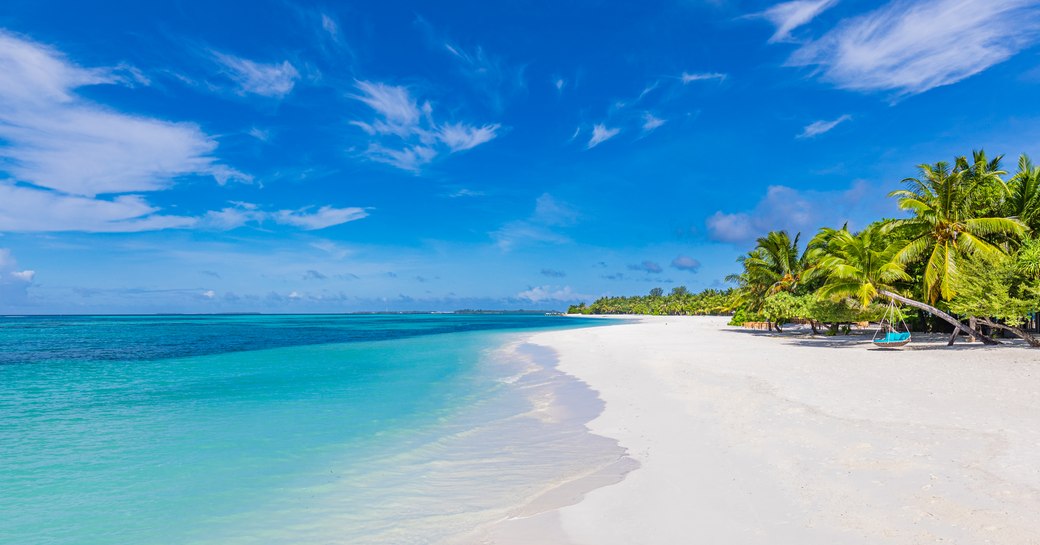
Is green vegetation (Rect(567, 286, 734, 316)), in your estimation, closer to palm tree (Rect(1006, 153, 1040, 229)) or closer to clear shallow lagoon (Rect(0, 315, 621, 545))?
palm tree (Rect(1006, 153, 1040, 229))

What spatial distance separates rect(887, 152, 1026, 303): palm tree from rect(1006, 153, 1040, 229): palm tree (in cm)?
62

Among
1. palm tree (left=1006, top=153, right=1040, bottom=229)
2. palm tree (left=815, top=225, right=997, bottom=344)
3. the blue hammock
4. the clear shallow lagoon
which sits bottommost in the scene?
the clear shallow lagoon

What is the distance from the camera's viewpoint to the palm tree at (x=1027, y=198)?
21.5 meters

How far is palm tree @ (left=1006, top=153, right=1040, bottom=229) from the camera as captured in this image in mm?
21453

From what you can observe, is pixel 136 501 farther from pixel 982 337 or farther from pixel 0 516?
pixel 982 337

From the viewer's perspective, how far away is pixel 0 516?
20.9 ft

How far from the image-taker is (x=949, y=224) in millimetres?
22016

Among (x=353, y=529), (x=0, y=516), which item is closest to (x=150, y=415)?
(x=0, y=516)

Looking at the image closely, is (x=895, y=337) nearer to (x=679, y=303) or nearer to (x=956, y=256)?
(x=956, y=256)

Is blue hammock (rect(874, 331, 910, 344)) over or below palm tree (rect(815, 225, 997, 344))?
below

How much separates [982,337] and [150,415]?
31.5 metres

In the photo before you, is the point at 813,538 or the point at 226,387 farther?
the point at 226,387

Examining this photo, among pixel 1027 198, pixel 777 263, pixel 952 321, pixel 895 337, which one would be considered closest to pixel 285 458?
pixel 895 337

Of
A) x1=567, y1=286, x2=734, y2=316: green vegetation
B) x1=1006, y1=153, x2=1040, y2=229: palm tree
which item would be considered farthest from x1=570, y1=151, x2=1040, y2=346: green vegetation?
x1=567, y1=286, x2=734, y2=316: green vegetation
